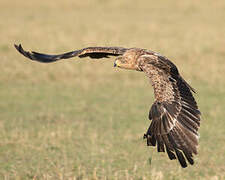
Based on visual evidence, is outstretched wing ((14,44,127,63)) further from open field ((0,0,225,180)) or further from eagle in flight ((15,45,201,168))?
open field ((0,0,225,180))

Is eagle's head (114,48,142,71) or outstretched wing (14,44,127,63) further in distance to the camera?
eagle's head (114,48,142,71)

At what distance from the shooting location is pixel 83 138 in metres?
9.91

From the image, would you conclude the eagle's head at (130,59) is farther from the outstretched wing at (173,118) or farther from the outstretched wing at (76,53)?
the outstretched wing at (173,118)

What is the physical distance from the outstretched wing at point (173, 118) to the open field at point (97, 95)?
2.99 ft

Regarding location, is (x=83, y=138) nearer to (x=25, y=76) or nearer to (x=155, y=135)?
(x=155, y=135)

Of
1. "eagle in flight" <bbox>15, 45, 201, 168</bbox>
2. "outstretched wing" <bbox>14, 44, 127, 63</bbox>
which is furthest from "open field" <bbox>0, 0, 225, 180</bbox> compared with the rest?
"outstretched wing" <bbox>14, 44, 127, 63</bbox>

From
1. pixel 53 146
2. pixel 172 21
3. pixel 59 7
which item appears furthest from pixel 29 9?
pixel 53 146

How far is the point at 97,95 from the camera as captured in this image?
45.5 ft

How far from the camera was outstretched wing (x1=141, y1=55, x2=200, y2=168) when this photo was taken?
5.80 m

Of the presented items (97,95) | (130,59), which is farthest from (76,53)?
(97,95)

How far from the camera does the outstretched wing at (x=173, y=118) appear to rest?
5801mm

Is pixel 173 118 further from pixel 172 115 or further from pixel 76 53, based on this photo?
pixel 76 53

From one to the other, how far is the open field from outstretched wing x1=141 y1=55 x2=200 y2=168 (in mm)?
911

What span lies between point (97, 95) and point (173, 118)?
7891mm
